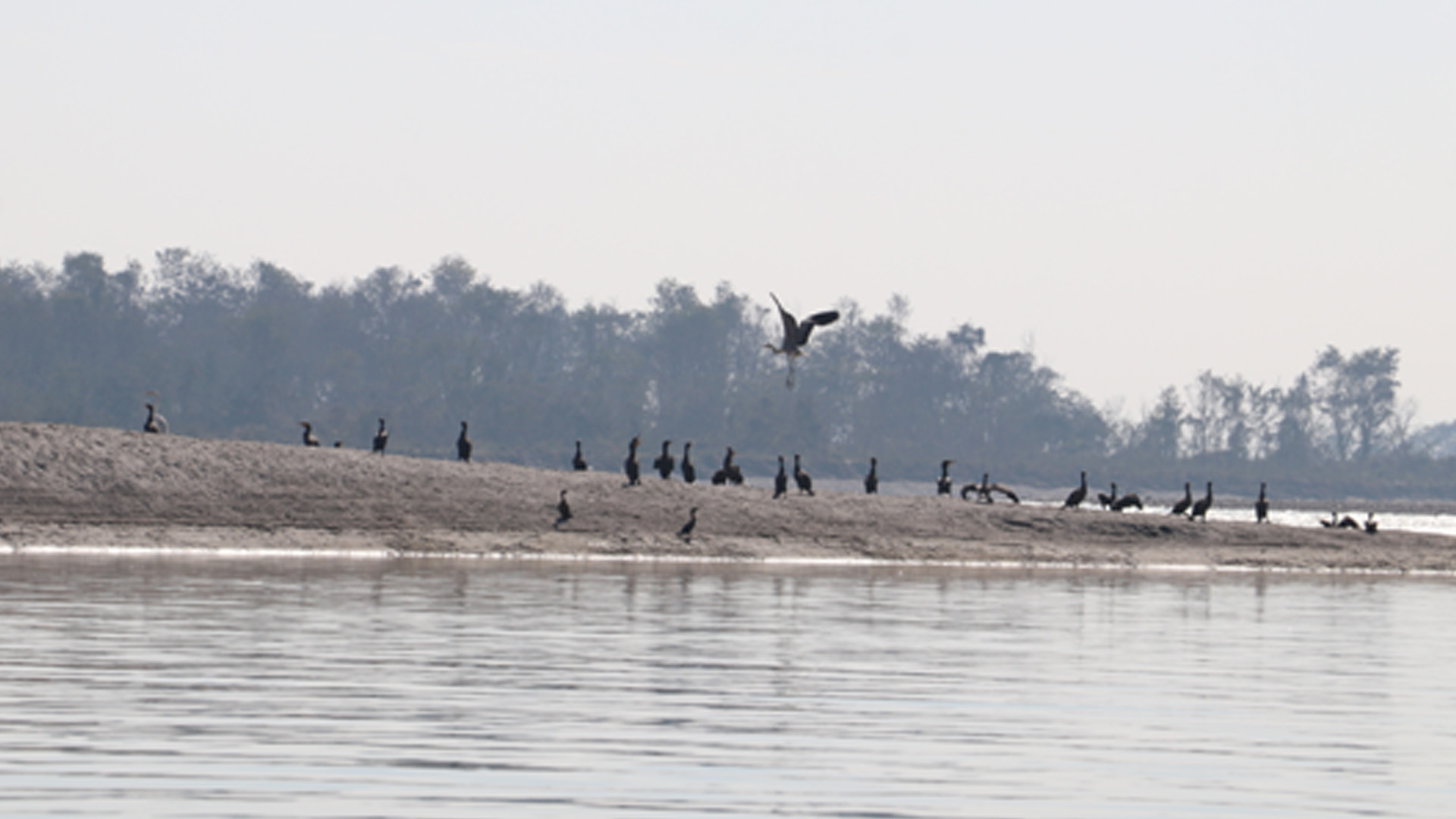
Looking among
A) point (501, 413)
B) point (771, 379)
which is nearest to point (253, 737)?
point (501, 413)

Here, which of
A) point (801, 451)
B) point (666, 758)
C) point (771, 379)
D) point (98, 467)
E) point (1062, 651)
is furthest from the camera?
point (771, 379)

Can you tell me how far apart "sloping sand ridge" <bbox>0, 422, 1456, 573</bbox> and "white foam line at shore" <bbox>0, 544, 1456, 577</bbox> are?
168 millimetres

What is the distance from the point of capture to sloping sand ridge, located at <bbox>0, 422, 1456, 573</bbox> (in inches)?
1639

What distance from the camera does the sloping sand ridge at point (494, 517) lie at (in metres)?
41.6

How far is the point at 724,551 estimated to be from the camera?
4578 cm

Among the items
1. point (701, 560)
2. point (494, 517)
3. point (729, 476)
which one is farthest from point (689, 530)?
point (729, 476)

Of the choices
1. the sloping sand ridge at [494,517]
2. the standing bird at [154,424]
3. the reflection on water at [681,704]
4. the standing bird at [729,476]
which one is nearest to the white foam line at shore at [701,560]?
the sloping sand ridge at [494,517]

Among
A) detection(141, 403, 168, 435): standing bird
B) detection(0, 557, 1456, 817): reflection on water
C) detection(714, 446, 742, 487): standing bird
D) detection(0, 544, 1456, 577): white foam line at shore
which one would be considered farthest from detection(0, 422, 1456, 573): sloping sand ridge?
detection(0, 557, 1456, 817): reflection on water

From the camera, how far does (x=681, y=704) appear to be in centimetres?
1739

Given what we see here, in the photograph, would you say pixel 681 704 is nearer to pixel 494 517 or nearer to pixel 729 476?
pixel 494 517

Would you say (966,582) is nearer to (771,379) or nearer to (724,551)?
(724,551)

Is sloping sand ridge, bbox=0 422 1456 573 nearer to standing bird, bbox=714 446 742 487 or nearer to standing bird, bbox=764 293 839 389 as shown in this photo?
standing bird, bbox=714 446 742 487

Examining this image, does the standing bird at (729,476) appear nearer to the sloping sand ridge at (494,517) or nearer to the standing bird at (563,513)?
the sloping sand ridge at (494,517)

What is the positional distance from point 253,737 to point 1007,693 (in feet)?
25.5
